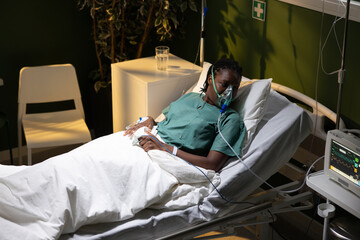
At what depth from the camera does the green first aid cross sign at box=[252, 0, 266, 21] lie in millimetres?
3037

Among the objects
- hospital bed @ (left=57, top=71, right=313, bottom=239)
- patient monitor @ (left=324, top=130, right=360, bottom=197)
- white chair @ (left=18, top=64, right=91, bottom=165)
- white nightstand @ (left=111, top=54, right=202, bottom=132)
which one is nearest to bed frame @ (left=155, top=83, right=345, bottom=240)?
hospital bed @ (left=57, top=71, right=313, bottom=239)

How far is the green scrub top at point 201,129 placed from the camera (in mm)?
2480

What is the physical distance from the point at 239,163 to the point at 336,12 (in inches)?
37.0

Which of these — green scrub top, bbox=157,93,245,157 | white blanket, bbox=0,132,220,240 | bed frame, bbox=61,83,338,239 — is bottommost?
bed frame, bbox=61,83,338,239

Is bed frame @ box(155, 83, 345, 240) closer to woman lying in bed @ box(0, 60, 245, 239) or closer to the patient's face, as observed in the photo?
woman lying in bed @ box(0, 60, 245, 239)

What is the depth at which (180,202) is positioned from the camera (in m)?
2.29

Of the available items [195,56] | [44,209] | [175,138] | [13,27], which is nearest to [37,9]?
[13,27]

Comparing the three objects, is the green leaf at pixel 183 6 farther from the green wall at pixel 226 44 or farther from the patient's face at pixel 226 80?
the patient's face at pixel 226 80

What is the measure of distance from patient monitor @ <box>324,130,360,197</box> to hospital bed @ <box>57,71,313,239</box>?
290 mm

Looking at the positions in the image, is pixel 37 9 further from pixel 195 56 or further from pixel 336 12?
pixel 336 12

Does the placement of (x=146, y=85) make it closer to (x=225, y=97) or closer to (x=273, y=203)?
(x=225, y=97)

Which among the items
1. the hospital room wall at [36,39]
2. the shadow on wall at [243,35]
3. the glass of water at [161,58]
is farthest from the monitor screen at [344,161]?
the hospital room wall at [36,39]

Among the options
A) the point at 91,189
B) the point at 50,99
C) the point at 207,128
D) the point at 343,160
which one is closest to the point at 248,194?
the point at 207,128

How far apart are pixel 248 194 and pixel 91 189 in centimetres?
77
